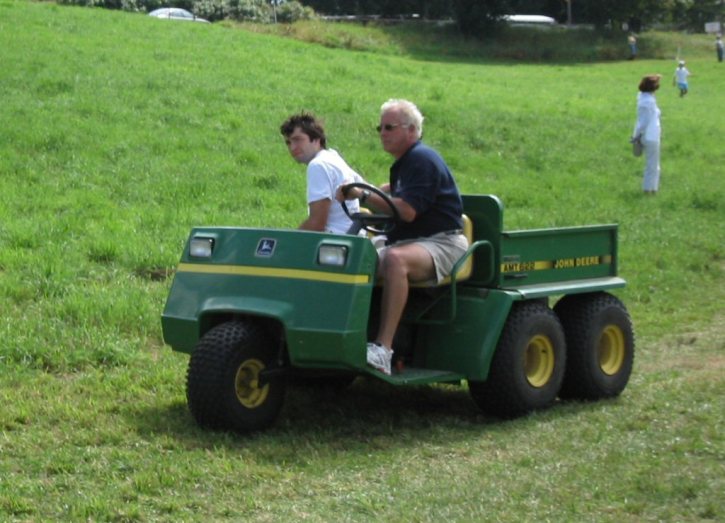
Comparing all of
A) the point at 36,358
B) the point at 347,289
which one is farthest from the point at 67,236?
the point at 347,289

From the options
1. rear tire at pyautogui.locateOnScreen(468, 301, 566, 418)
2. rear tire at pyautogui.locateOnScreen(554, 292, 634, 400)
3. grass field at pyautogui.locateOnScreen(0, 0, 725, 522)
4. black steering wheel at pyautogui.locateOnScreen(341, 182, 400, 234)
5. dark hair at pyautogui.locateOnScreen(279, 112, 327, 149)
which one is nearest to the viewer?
grass field at pyautogui.locateOnScreen(0, 0, 725, 522)

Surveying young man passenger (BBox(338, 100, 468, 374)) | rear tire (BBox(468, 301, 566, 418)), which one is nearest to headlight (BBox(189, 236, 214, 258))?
young man passenger (BBox(338, 100, 468, 374))

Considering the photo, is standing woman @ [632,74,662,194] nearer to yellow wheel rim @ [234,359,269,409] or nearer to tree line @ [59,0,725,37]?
yellow wheel rim @ [234,359,269,409]

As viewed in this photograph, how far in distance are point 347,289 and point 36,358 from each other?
2699 mm

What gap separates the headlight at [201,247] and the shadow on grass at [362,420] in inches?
36.9

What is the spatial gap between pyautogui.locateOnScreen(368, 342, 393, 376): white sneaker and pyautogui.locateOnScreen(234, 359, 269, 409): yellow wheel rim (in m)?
0.60

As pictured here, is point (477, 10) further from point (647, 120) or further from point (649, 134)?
point (649, 134)

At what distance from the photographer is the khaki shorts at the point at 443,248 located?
786cm

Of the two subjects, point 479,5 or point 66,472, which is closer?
point 66,472

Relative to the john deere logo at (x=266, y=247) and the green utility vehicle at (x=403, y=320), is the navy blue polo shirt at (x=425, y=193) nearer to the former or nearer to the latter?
the green utility vehicle at (x=403, y=320)

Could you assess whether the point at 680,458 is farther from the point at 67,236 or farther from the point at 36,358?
the point at 67,236

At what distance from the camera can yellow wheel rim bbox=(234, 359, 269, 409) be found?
7.45 meters

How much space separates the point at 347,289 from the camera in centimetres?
732

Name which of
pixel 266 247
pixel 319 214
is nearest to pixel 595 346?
pixel 319 214
